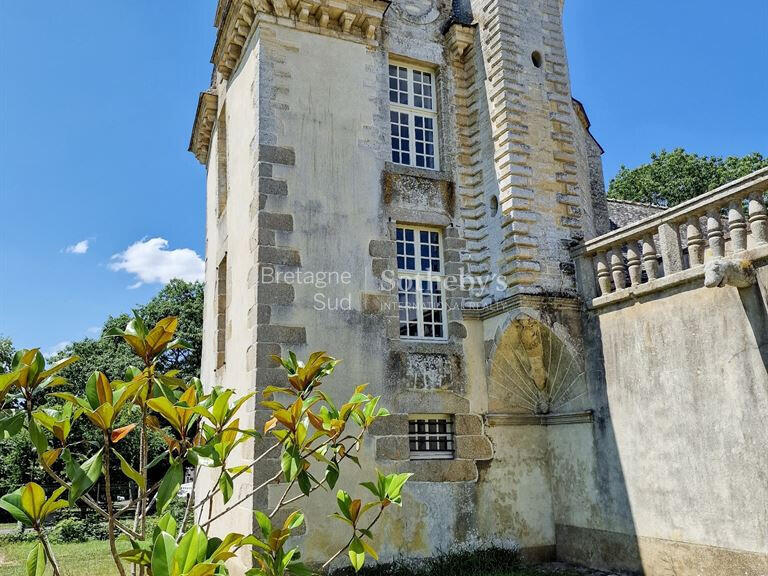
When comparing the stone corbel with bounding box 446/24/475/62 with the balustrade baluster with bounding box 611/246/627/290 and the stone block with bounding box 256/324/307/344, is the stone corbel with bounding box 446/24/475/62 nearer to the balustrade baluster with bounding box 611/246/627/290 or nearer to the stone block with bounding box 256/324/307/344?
the balustrade baluster with bounding box 611/246/627/290

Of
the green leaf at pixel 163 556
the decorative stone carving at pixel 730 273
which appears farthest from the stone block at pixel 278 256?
the green leaf at pixel 163 556

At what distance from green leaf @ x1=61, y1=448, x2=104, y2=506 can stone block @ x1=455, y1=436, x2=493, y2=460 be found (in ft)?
20.3

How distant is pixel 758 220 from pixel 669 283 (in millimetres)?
1194

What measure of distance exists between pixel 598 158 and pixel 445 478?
8.73 meters

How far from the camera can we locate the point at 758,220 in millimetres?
6297

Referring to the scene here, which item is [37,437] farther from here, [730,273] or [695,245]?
[695,245]

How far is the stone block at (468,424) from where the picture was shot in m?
8.50

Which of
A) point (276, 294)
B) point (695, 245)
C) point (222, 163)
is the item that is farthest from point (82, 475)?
point (222, 163)

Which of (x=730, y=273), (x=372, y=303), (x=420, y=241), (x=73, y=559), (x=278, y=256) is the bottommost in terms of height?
(x=73, y=559)

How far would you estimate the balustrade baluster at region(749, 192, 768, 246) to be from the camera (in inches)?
247

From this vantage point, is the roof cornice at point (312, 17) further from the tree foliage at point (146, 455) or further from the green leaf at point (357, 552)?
the green leaf at point (357, 552)

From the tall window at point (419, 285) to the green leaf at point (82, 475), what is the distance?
6.14 m

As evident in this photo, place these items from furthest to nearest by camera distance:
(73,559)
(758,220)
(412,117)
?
1. (73,559)
2. (412,117)
3. (758,220)

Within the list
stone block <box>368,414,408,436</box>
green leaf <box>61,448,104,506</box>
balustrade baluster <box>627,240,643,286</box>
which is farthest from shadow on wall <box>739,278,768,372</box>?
green leaf <box>61,448,104,506</box>
